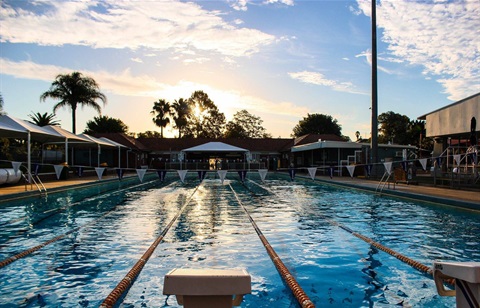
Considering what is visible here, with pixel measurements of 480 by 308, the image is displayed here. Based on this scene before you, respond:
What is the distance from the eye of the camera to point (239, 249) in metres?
7.40

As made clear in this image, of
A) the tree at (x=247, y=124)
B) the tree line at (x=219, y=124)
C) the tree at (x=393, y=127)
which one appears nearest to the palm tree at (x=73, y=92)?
the tree line at (x=219, y=124)

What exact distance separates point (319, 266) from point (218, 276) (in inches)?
180

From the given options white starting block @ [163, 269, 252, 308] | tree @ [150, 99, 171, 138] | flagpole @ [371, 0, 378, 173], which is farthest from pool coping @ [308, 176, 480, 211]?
tree @ [150, 99, 171, 138]

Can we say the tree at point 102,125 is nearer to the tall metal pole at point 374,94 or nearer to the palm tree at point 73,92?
the palm tree at point 73,92

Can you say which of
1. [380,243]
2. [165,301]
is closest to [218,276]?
[165,301]

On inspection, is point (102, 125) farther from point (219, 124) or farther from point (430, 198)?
point (430, 198)

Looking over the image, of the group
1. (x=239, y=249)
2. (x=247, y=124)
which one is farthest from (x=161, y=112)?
(x=239, y=249)

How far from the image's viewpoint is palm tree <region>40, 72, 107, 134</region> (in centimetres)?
4050

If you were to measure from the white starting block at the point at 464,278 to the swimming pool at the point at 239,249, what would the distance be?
89.6 inches

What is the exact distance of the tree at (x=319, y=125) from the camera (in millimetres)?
73938

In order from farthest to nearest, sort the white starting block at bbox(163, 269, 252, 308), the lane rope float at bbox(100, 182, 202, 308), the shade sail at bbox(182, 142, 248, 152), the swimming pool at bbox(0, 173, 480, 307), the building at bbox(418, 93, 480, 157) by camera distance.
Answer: the shade sail at bbox(182, 142, 248, 152) < the building at bbox(418, 93, 480, 157) < the swimming pool at bbox(0, 173, 480, 307) < the lane rope float at bbox(100, 182, 202, 308) < the white starting block at bbox(163, 269, 252, 308)

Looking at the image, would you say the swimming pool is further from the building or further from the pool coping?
the building

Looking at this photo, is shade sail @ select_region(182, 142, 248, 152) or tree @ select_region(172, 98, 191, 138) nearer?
shade sail @ select_region(182, 142, 248, 152)

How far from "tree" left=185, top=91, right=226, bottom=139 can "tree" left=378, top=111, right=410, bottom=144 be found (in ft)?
97.8
